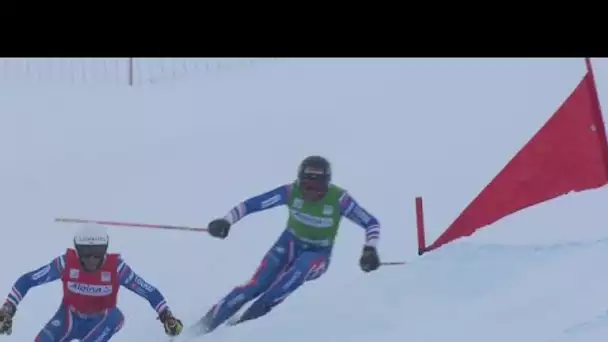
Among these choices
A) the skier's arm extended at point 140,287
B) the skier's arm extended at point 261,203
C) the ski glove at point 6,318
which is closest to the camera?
the ski glove at point 6,318

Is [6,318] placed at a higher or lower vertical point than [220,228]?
lower

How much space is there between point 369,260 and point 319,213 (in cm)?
22

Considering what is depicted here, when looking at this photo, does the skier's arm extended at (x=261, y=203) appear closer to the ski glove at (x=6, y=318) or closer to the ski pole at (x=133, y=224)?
the ski pole at (x=133, y=224)

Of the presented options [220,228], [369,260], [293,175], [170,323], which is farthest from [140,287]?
[369,260]

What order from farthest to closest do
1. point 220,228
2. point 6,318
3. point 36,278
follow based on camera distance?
point 220,228
point 36,278
point 6,318

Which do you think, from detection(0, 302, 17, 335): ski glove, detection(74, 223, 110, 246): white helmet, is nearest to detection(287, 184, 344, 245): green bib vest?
detection(74, 223, 110, 246): white helmet

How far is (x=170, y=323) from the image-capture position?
2895mm

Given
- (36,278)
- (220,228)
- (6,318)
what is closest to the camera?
(6,318)

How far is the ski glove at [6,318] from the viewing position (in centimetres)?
280

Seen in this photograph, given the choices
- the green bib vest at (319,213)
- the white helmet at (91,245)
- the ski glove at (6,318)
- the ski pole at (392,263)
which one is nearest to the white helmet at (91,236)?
the white helmet at (91,245)

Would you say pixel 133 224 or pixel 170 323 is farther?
pixel 133 224

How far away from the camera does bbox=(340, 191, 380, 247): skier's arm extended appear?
2998 millimetres

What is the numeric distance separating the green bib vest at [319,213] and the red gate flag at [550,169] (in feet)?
1.07

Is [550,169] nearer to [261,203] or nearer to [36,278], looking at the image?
[261,203]
